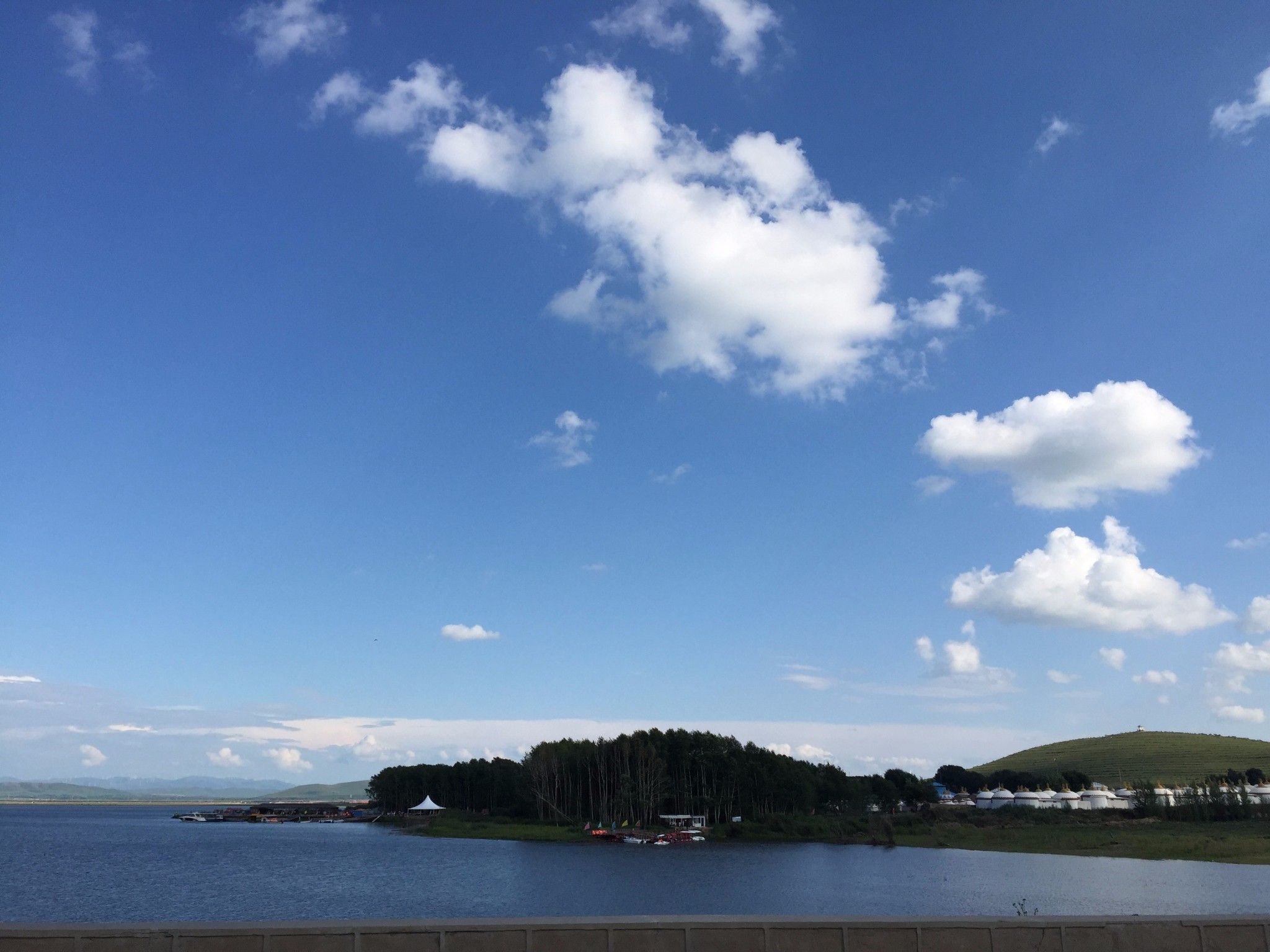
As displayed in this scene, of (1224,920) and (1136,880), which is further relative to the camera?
(1136,880)

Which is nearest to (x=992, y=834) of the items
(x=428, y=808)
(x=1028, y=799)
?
(x=1028, y=799)

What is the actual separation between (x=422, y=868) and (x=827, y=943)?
78.6 metres

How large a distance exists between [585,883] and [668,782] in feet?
250

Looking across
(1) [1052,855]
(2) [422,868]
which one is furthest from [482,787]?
(1) [1052,855]

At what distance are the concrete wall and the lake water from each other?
1262 cm

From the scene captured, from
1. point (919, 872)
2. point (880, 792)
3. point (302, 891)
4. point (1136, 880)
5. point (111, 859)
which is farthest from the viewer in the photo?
point (880, 792)

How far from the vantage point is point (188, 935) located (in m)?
18.8

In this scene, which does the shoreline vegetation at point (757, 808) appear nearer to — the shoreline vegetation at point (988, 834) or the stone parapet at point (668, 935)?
the shoreline vegetation at point (988, 834)

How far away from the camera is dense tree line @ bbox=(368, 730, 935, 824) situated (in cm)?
14688

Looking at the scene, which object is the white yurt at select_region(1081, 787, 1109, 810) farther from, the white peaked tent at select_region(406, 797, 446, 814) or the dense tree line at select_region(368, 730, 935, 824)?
the white peaked tent at select_region(406, 797, 446, 814)

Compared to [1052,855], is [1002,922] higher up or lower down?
higher up

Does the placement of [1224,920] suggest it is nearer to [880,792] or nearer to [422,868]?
[422,868]

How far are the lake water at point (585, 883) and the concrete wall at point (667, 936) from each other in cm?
1262

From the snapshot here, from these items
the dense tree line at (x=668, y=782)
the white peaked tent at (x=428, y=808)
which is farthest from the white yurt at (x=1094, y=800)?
the white peaked tent at (x=428, y=808)
